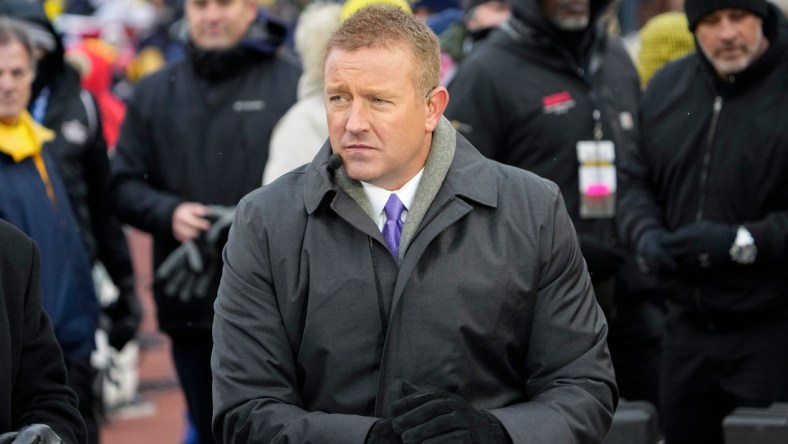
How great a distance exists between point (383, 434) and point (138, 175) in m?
3.74

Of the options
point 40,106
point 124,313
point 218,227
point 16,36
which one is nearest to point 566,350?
point 218,227

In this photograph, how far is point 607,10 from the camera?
675 cm

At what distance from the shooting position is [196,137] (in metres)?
6.92

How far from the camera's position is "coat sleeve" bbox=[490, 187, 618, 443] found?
3.77 meters

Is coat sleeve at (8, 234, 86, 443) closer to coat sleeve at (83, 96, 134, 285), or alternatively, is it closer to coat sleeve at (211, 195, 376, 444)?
coat sleeve at (211, 195, 376, 444)

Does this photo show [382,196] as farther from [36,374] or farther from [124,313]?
[124,313]

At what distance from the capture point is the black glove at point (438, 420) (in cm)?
349

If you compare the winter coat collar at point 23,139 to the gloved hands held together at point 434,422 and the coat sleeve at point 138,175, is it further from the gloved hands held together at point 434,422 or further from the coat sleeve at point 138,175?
the gloved hands held together at point 434,422

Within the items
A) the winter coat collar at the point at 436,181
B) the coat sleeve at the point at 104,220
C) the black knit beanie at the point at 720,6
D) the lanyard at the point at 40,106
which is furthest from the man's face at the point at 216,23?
the winter coat collar at the point at 436,181

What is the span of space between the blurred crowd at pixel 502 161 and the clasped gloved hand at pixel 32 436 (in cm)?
235

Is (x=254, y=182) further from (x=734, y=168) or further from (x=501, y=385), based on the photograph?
(x=501, y=385)

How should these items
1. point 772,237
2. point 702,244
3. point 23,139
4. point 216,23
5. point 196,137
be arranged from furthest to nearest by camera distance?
point 216,23 < point 196,137 < point 23,139 < point 702,244 < point 772,237

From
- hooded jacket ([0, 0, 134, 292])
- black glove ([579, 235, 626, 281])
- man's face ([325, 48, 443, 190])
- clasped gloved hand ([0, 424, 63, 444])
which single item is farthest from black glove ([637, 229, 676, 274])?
clasped gloved hand ([0, 424, 63, 444])

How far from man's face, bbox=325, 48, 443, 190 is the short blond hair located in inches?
0.7
